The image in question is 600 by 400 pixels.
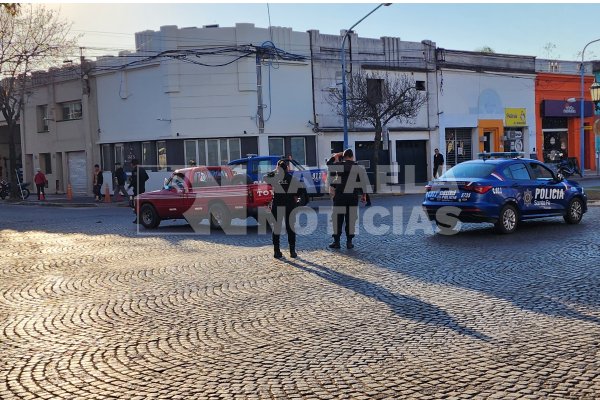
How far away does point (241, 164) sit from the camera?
21.9m

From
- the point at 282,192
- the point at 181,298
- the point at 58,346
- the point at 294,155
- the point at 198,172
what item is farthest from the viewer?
the point at 294,155

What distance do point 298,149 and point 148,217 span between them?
16155 mm

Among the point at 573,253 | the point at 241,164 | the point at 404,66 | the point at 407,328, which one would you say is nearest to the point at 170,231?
the point at 241,164

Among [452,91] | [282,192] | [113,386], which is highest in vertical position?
[452,91]

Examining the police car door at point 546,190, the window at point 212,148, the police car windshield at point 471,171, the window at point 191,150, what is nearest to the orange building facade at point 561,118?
the window at point 212,148

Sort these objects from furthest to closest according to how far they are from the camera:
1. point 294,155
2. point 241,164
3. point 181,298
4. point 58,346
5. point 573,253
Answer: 1. point 294,155
2. point 241,164
3. point 573,253
4. point 181,298
5. point 58,346

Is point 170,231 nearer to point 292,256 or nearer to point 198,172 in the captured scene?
point 198,172

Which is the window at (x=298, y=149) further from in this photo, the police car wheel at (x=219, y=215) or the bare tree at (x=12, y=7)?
the police car wheel at (x=219, y=215)

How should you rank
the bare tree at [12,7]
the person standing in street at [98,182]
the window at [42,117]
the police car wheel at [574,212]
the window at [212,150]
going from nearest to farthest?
the police car wheel at [574,212], the bare tree at [12,7], the person standing in street at [98,182], the window at [212,150], the window at [42,117]

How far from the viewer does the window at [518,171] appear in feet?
46.9

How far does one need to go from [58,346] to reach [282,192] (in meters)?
6.24

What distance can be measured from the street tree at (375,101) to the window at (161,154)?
8758 millimetres

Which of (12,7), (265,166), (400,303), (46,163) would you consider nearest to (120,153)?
(46,163)

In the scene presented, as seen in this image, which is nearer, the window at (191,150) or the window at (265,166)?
the window at (265,166)
